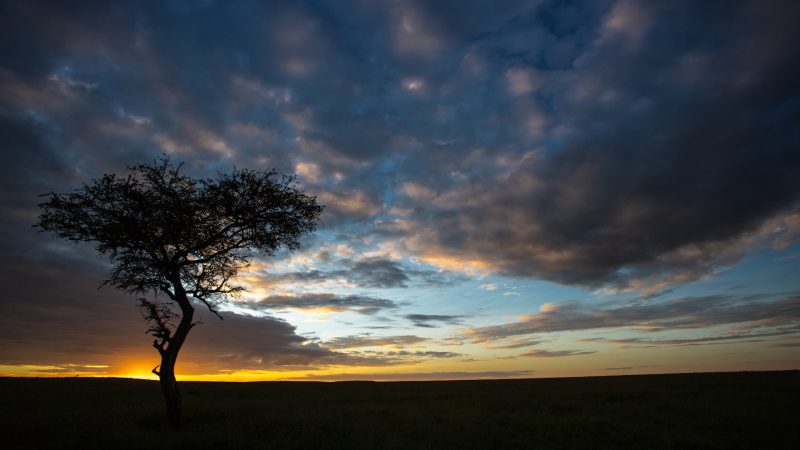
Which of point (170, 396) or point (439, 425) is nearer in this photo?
point (170, 396)

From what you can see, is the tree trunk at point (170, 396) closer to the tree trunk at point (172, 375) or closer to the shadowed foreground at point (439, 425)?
the tree trunk at point (172, 375)

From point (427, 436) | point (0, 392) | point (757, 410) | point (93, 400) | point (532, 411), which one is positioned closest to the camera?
point (427, 436)

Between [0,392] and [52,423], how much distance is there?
2721cm

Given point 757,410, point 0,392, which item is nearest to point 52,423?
point 0,392

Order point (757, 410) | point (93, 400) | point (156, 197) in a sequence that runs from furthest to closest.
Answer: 1. point (93, 400)
2. point (757, 410)
3. point (156, 197)

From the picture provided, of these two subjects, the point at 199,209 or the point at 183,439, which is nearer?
the point at 183,439

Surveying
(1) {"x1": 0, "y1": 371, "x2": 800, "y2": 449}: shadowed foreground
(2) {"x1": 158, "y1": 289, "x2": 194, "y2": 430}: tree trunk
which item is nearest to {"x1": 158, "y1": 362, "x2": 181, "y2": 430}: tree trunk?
(2) {"x1": 158, "y1": 289, "x2": 194, "y2": 430}: tree trunk

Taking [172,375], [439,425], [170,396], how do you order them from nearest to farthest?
[170,396]
[172,375]
[439,425]

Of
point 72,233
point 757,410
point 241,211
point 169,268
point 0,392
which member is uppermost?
point 241,211

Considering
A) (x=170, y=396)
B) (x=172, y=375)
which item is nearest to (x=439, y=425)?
(x=170, y=396)

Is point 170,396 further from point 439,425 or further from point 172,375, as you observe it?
point 439,425

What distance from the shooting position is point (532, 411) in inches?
1181

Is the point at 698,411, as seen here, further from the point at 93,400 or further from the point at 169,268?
the point at 93,400

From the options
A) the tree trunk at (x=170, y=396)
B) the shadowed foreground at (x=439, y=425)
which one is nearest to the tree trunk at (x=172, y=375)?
the tree trunk at (x=170, y=396)
